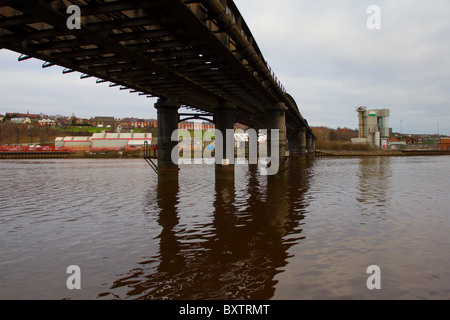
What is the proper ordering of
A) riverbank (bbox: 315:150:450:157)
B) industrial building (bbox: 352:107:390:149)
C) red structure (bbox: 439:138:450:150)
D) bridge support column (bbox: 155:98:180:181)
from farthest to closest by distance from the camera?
1. red structure (bbox: 439:138:450:150)
2. industrial building (bbox: 352:107:390:149)
3. riverbank (bbox: 315:150:450:157)
4. bridge support column (bbox: 155:98:180:181)

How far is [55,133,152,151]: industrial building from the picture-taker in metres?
132

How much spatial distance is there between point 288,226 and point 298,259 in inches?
161

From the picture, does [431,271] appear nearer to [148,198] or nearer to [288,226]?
[288,226]

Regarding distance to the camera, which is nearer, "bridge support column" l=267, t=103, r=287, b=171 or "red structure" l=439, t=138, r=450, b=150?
"bridge support column" l=267, t=103, r=287, b=171

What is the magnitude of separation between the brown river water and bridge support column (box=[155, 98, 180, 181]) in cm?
967

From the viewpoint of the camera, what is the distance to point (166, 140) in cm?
2953

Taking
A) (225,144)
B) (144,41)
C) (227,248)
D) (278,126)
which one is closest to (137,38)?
(144,41)

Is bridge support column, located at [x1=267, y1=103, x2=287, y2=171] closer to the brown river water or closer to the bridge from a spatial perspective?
the bridge

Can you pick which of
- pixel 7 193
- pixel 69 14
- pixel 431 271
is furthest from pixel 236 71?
pixel 7 193

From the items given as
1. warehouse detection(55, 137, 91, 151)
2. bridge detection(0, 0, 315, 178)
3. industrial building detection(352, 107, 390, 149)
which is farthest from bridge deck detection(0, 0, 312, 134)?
industrial building detection(352, 107, 390, 149)

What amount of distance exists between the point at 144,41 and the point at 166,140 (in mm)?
12681

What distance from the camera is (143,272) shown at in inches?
337

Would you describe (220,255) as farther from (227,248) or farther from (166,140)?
(166,140)

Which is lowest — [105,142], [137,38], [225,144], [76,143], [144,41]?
[225,144]
